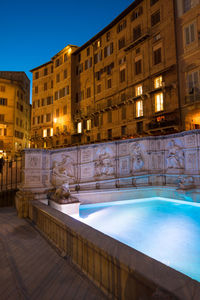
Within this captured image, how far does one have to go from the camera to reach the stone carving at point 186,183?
740 centimetres

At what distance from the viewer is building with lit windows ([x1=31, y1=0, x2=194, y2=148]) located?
21781 millimetres

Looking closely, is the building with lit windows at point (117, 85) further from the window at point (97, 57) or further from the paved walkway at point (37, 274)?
the paved walkway at point (37, 274)

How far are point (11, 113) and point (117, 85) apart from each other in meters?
22.3

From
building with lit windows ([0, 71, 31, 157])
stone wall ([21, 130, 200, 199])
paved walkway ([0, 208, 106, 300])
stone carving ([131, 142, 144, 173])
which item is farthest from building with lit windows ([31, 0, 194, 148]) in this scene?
paved walkway ([0, 208, 106, 300])

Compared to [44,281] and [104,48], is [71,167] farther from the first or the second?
[104,48]

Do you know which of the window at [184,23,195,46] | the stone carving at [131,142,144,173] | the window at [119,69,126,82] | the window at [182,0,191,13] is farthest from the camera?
the window at [119,69,126,82]

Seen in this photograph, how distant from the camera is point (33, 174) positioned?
6.93m

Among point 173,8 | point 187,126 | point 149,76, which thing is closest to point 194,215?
point 187,126

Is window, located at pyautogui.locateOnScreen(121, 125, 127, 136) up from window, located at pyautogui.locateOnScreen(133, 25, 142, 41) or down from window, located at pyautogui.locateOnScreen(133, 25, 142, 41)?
down

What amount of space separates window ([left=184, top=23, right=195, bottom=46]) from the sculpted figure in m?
18.7

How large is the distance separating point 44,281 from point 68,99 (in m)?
33.6

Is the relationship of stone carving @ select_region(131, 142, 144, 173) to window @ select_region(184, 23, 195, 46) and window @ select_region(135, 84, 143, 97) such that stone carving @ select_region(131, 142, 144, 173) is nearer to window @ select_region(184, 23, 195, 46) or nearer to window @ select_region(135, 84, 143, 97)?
window @ select_region(184, 23, 195, 46)

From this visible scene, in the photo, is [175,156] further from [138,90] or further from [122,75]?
[122,75]

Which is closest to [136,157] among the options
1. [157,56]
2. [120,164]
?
[120,164]
